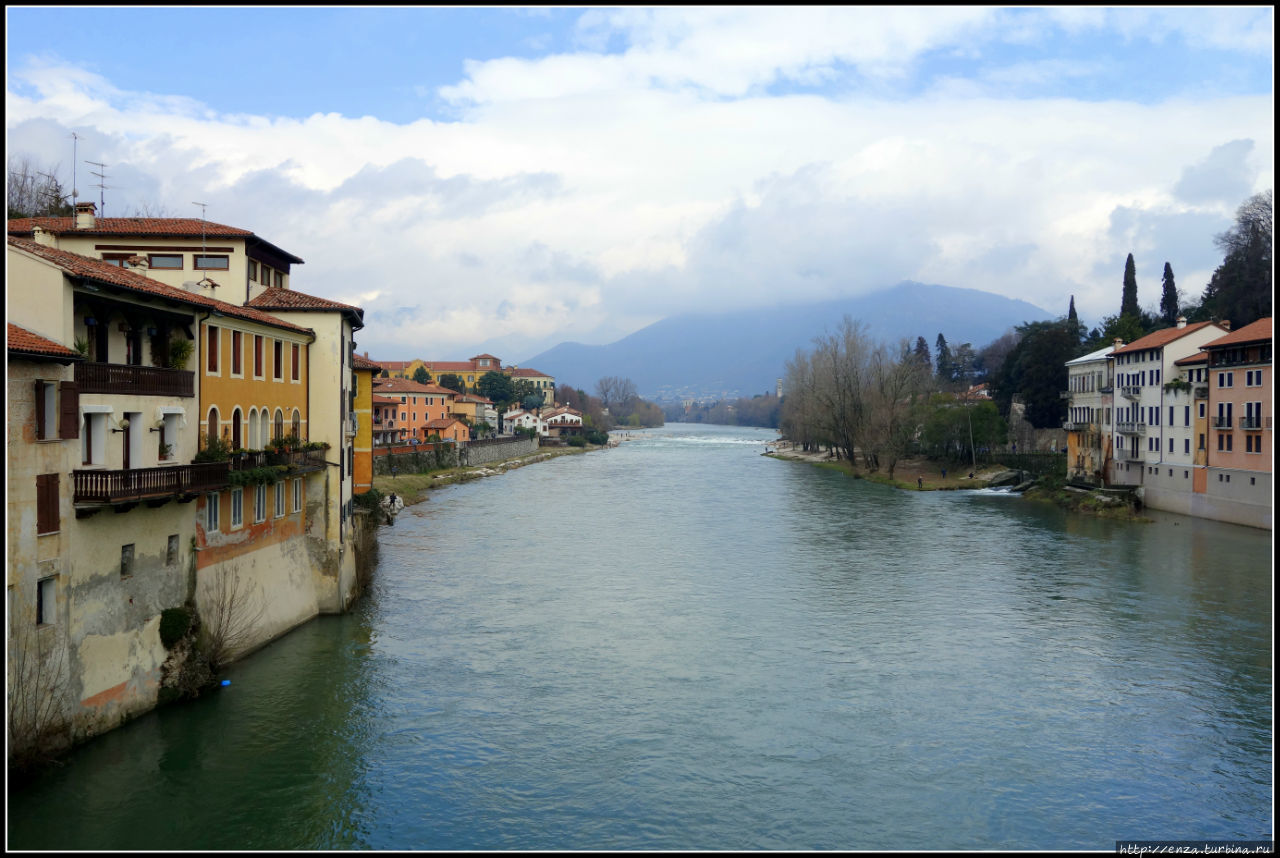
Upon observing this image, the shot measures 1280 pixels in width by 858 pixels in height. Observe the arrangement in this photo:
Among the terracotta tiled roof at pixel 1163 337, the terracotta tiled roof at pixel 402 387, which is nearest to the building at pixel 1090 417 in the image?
the terracotta tiled roof at pixel 1163 337

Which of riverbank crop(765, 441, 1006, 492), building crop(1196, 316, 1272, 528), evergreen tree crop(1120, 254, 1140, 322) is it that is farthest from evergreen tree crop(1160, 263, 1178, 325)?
building crop(1196, 316, 1272, 528)

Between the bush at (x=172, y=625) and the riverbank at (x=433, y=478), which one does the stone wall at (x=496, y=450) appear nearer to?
the riverbank at (x=433, y=478)

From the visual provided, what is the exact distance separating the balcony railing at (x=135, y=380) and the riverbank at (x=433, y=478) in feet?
113

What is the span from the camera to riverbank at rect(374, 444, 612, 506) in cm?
5728

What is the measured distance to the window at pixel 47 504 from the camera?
14031 mm

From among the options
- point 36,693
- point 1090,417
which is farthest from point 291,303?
point 1090,417

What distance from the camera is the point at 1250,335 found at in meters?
43.2

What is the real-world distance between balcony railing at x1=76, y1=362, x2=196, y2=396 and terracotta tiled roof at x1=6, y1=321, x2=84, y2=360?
0.60 m

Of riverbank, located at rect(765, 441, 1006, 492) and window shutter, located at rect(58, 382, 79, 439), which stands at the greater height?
window shutter, located at rect(58, 382, 79, 439)

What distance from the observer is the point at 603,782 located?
15758mm

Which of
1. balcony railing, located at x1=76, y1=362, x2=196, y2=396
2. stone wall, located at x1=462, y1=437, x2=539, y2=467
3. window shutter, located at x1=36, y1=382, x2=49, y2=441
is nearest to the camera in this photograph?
window shutter, located at x1=36, y1=382, x2=49, y2=441

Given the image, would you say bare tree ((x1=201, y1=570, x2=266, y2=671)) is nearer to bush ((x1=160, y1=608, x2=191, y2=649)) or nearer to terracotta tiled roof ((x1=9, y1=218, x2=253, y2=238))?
bush ((x1=160, y1=608, x2=191, y2=649))

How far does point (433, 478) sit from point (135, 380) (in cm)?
5150

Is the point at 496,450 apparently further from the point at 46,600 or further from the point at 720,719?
the point at 46,600
